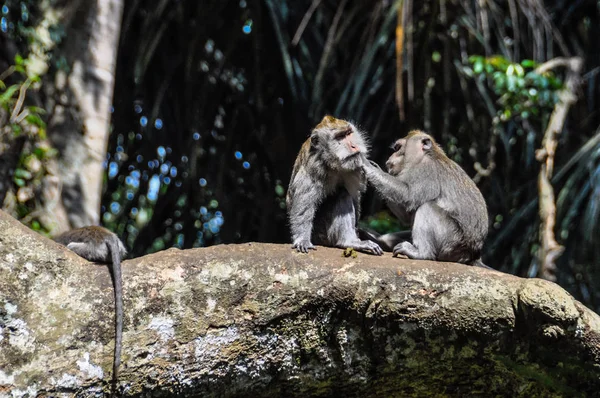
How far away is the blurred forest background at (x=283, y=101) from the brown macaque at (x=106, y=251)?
1022mm

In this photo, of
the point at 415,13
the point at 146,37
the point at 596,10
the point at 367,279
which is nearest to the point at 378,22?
the point at 415,13

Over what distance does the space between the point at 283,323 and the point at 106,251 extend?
127cm

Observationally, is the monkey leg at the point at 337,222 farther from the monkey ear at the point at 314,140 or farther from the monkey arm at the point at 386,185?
the monkey ear at the point at 314,140

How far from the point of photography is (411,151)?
5.86 m

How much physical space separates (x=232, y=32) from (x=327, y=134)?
3189mm

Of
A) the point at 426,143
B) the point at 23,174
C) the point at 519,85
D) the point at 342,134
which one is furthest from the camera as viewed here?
the point at 519,85

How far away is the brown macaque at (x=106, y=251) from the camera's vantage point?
376 cm

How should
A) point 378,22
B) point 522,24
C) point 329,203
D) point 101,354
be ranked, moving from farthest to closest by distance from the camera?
point 522,24
point 378,22
point 329,203
point 101,354

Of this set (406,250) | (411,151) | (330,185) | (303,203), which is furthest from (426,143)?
(303,203)

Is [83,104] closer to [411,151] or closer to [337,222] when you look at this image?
[337,222]

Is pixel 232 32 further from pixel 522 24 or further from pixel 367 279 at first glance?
pixel 367 279

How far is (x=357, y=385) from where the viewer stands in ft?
13.9

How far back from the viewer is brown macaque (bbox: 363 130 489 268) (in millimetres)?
5398

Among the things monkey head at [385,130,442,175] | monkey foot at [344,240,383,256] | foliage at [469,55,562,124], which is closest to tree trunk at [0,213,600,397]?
monkey foot at [344,240,383,256]
